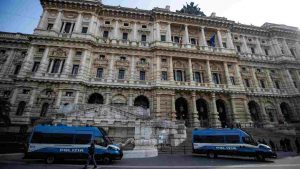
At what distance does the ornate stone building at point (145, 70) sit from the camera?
20750 mm

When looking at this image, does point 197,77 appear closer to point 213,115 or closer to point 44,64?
point 213,115

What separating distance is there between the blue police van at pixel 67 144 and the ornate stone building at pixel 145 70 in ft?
19.5

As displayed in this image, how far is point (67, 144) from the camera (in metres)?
10.2

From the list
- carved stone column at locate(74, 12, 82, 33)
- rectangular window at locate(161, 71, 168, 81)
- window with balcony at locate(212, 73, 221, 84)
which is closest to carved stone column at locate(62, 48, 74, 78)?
carved stone column at locate(74, 12, 82, 33)

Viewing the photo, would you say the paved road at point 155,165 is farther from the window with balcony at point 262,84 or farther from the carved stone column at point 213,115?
the window with balcony at point 262,84

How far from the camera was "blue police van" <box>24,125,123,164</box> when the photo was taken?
9.89 meters

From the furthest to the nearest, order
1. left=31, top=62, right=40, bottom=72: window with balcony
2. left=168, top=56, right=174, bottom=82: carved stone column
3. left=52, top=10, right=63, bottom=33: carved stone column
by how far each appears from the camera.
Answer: left=52, top=10, right=63, bottom=33: carved stone column
left=168, top=56, right=174, bottom=82: carved stone column
left=31, top=62, right=40, bottom=72: window with balcony

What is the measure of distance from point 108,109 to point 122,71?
28.4 feet

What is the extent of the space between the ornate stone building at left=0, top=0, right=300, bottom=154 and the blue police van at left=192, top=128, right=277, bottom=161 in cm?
334

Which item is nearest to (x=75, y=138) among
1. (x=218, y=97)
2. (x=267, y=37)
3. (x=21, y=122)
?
(x=21, y=122)

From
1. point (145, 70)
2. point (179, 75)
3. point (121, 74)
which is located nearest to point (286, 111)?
point (179, 75)

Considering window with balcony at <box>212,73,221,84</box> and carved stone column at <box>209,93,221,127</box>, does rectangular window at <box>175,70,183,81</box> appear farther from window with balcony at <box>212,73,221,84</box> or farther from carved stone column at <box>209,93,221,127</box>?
window with balcony at <box>212,73,221,84</box>

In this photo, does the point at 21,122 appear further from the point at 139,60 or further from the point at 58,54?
the point at 139,60

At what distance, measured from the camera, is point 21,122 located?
61.9ft
